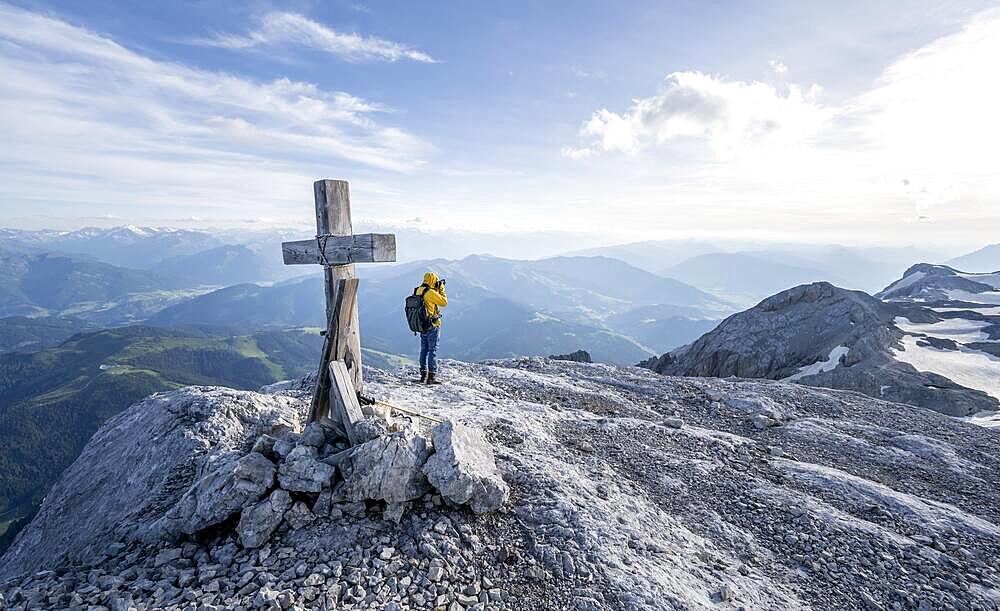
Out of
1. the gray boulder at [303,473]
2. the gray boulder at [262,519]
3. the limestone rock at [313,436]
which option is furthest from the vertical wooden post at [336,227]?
the gray boulder at [262,519]

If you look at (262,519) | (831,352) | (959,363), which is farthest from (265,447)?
(959,363)

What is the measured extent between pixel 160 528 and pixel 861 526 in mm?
13481

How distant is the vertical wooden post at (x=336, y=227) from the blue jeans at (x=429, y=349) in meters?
5.42

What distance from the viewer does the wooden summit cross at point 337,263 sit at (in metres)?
9.14

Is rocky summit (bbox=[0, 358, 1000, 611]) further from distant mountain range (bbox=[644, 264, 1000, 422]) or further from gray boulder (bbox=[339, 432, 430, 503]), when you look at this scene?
distant mountain range (bbox=[644, 264, 1000, 422])

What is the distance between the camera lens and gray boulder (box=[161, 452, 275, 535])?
7.15 metres

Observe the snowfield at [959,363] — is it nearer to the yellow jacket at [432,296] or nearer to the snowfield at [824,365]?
the snowfield at [824,365]

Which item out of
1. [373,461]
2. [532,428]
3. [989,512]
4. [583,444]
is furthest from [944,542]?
[373,461]

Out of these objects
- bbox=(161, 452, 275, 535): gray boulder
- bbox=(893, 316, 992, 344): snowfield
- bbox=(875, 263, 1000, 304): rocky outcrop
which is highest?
bbox=(161, 452, 275, 535): gray boulder

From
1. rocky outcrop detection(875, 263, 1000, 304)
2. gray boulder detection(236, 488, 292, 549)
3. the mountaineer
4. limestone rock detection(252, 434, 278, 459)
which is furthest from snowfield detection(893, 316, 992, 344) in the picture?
gray boulder detection(236, 488, 292, 549)

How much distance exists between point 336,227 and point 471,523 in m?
6.56

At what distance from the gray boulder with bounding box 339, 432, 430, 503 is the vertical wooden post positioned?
8.23 ft

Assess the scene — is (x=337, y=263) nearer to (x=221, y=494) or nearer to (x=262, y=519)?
(x=221, y=494)

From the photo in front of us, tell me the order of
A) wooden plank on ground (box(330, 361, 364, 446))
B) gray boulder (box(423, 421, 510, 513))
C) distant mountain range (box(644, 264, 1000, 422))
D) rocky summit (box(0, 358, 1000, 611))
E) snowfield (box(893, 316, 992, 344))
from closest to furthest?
1. rocky summit (box(0, 358, 1000, 611))
2. gray boulder (box(423, 421, 510, 513))
3. wooden plank on ground (box(330, 361, 364, 446))
4. distant mountain range (box(644, 264, 1000, 422))
5. snowfield (box(893, 316, 992, 344))
